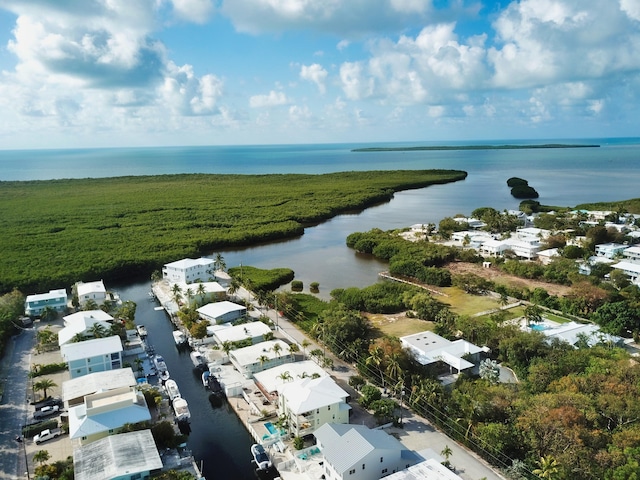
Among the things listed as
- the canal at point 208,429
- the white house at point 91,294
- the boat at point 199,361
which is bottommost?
the canal at point 208,429

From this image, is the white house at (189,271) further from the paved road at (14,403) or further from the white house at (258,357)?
the white house at (258,357)

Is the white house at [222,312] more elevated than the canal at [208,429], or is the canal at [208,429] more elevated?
the white house at [222,312]

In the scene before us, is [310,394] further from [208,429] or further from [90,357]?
[90,357]

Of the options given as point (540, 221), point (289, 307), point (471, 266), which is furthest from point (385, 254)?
point (540, 221)

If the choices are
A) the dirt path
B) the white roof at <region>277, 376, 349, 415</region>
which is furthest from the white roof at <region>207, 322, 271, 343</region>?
the dirt path

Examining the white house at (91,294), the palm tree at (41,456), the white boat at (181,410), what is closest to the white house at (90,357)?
the white boat at (181,410)

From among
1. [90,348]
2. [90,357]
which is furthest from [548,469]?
[90,348]

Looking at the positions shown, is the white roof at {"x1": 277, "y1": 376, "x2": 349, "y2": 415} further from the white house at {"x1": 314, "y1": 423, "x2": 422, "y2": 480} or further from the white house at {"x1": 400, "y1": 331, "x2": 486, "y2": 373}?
the white house at {"x1": 400, "y1": 331, "x2": 486, "y2": 373}

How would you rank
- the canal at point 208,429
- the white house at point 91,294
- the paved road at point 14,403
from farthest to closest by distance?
the white house at point 91,294, the canal at point 208,429, the paved road at point 14,403
